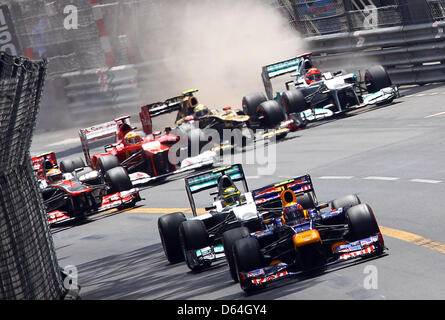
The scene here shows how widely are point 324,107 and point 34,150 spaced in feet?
56.6

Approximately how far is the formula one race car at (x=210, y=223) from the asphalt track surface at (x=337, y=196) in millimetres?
233

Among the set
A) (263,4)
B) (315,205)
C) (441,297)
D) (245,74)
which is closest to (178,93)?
(245,74)

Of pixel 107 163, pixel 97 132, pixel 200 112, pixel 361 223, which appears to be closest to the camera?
pixel 361 223

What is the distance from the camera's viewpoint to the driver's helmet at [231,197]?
13680mm

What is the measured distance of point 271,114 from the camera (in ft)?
87.4

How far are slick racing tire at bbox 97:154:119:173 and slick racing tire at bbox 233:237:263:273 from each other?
13.4m

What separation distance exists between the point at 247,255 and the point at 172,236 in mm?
3135

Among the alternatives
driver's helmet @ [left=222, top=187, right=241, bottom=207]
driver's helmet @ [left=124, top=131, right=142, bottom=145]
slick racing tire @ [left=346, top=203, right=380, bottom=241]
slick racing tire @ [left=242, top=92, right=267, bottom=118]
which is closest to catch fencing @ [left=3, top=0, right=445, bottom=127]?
slick racing tire @ [left=242, top=92, right=267, bottom=118]

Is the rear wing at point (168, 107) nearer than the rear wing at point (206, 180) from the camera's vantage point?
No

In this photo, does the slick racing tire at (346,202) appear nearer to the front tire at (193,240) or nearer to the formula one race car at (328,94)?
the front tire at (193,240)

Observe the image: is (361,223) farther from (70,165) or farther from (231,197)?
(70,165)

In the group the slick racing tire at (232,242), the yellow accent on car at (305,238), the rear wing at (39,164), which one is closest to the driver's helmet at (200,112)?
the rear wing at (39,164)

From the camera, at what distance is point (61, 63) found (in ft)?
161

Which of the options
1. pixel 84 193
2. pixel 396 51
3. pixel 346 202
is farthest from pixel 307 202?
pixel 396 51
